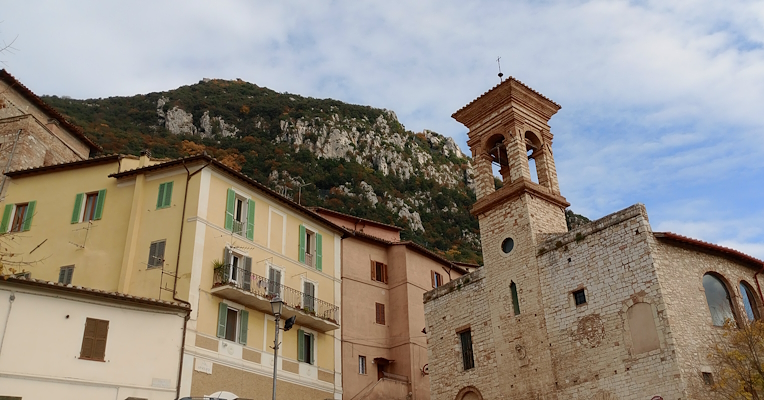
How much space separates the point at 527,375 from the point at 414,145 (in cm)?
6514

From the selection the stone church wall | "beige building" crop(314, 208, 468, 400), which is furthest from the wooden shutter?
the stone church wall

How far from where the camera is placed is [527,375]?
2147 cm

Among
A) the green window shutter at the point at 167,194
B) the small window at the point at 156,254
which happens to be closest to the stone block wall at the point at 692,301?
the small window at the point at 156,254

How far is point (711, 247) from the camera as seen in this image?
20266 mm

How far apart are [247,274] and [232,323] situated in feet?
6.73

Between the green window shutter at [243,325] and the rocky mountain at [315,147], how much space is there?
108ft

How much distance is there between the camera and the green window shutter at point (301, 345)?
90.6 ft

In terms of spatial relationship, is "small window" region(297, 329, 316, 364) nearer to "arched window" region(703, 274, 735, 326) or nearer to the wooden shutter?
the wooden shutter

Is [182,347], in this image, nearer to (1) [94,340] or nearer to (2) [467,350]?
(1) [94,340]

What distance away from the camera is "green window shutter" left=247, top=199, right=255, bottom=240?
2736 centimetres

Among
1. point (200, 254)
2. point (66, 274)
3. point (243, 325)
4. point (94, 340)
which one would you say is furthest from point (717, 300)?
point (66, 274)

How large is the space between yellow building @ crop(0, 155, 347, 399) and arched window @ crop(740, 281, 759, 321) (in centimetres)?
1625

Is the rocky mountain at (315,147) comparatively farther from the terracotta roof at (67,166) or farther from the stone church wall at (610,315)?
the stone church wall at (610,315)

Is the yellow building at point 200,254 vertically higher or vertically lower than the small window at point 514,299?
higher
